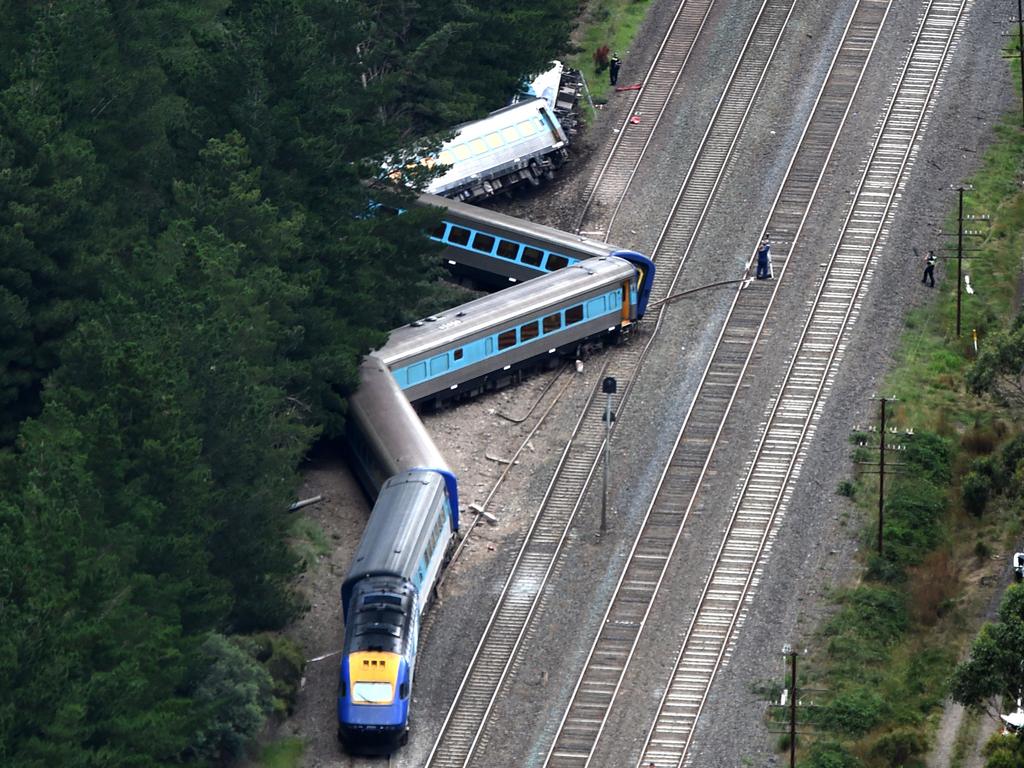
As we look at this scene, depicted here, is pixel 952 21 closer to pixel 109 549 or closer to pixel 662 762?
pixel 662 762

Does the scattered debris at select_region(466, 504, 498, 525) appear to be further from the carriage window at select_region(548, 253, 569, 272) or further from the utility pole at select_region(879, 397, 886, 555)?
the carriage window at select_region(548, 253, 569, 272)

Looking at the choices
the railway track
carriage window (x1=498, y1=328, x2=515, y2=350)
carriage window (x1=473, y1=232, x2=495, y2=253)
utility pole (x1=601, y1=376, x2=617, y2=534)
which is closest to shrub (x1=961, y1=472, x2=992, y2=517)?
the railway track

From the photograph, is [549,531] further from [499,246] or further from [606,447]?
[499,246]

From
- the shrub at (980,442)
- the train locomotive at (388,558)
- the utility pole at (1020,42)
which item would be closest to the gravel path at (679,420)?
the utility pole at (1020,42)

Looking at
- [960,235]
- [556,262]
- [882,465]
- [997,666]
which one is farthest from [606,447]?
[960,235]

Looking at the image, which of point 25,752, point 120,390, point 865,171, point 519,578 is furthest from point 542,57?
point 25,752
